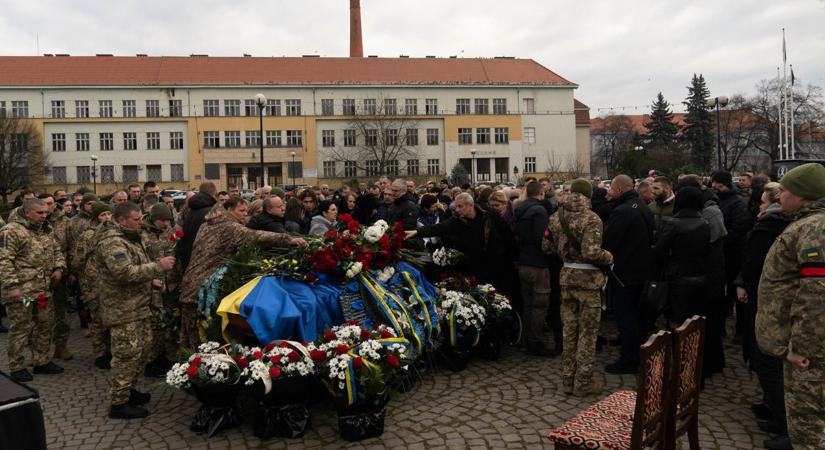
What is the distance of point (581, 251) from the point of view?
20.5ft

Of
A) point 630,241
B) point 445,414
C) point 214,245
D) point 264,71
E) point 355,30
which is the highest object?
point 355,30

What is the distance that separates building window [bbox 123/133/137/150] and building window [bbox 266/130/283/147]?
12586mm

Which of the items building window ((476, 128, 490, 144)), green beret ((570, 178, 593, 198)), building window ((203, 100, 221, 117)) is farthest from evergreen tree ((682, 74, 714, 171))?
green beret ((570, 178, 593, 198))

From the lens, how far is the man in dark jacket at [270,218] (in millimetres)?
7242

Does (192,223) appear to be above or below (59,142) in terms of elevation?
below

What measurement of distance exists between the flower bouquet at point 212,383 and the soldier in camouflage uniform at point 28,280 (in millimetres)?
3291

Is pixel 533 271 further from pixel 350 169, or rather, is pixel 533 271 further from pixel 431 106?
pixel 431 106

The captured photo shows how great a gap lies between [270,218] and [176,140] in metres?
57.2

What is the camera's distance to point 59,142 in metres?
58.8

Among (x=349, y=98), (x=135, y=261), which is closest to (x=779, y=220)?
(x=135, y=261)

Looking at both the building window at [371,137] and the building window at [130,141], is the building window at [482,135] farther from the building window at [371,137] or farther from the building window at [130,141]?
the building window at [130,141]

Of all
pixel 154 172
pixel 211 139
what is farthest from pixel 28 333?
pixel 154 172

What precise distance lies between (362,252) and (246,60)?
60968 mm

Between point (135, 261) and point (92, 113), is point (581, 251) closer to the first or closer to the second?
point (135, 261)
